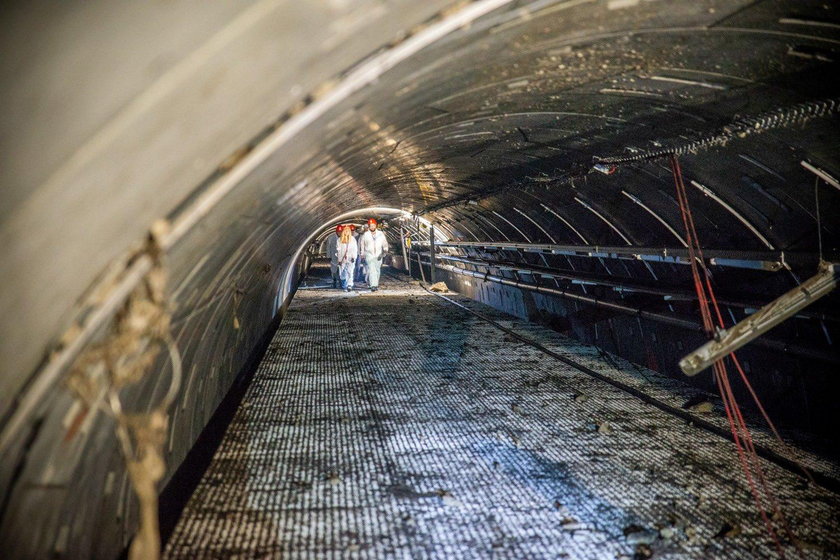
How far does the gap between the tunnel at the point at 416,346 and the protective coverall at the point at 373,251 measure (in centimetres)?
861

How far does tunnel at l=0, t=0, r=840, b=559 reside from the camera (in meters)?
1.88

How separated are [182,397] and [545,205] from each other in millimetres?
5952

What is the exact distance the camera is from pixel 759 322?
3.66 meters

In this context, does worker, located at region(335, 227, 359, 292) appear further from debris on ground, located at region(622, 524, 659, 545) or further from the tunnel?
debris on ground, located at region(622, 524, 659, 545)

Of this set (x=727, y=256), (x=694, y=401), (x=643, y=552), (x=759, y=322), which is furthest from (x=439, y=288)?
(x=643, y=552)

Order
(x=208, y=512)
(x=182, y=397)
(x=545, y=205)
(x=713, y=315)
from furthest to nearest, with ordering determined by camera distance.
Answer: (x=545, y=205)
(x=713, y=315)
(x=182, y=397)
(x=208, y=512)

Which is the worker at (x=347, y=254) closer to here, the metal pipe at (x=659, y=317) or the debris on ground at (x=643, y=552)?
the metal pipe at (x=659, y=317)

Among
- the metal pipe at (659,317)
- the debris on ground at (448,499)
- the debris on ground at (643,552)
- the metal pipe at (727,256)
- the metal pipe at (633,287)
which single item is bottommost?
the debris on ground at (643,552)

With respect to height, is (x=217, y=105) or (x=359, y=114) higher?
(x=359, y=114)

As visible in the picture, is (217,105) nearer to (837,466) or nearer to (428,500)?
(428,500)

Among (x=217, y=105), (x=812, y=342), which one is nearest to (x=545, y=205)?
(x=812, y=342)

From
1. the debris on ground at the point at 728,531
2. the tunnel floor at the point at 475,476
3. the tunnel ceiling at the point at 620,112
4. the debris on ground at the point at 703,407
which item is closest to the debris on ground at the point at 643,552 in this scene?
the tunnel floor at the point at 475,476

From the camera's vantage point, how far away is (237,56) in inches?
77.0

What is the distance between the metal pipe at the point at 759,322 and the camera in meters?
3.52
